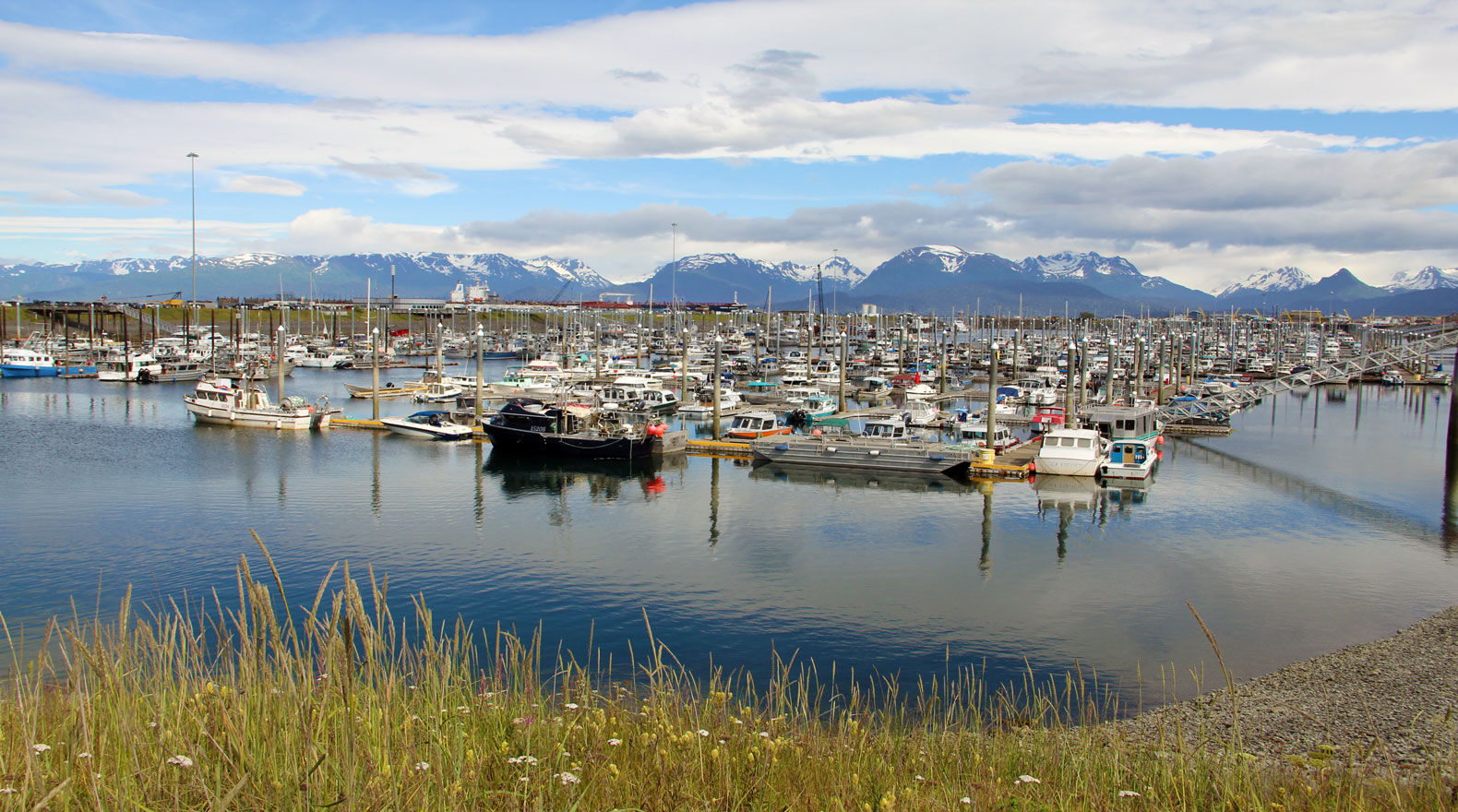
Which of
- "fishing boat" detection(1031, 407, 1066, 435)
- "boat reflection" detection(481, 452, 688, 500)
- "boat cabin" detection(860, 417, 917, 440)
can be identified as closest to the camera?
"boat reflection" detection(481, 452, 688, 500)

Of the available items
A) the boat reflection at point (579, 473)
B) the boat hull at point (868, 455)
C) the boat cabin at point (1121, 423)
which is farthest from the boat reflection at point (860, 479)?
the boat cabin at point (1121, 423)

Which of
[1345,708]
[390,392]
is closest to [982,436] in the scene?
[1345,708]

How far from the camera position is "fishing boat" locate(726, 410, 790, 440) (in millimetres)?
44094

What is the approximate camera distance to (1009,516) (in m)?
30.4

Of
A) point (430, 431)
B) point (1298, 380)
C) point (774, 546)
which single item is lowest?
point (774, 546)

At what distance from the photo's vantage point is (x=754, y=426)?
44531mm

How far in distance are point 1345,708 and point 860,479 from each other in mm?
22628

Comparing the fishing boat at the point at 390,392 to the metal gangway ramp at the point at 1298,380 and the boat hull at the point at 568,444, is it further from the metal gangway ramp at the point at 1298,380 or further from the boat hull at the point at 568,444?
the metal gangway ramp at the point at 1298,380

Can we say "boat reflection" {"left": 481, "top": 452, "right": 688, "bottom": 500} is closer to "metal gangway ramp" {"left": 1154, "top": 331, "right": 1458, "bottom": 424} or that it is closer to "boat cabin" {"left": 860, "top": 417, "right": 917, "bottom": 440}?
"boat cabin" {"left": 860, "top": 417, "right": 917, "bottom": 440}

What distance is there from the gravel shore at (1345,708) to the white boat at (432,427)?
36.6 m

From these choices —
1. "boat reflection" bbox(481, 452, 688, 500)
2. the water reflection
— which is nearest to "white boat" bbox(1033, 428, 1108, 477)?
the water reflection

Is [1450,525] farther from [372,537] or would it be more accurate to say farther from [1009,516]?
[372,537]

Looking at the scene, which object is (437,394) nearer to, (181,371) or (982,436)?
(181,371)

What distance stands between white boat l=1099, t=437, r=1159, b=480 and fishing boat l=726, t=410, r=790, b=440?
1506cm
